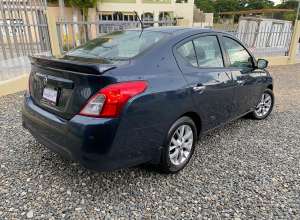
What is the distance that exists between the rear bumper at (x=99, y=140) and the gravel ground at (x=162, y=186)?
1.37 feet

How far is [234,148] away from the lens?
3432 millimetres

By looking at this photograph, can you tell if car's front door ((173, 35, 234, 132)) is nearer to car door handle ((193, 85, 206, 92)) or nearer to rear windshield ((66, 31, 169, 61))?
car door handle ((193, 85, 206, 92))

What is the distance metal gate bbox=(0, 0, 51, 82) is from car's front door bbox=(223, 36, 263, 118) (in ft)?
15.6

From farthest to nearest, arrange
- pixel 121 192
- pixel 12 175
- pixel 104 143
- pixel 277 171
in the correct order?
pixel 277 171 → pixel 12 175 → pixel 121 192 → pixel 104 143

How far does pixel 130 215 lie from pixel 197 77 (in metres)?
1.64

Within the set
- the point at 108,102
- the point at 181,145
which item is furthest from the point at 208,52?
the point at 108,102

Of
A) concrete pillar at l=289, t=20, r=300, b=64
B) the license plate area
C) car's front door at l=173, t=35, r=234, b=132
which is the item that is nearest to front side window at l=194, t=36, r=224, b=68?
car's front door at l=173, t=35, r=234, b=132

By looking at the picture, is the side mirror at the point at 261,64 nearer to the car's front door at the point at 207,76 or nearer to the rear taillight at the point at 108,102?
the car's front door at the point at 207,76

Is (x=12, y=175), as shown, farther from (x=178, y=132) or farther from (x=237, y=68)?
(x=237, y=68)

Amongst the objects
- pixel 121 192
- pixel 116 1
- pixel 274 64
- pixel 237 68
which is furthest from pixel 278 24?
pixel 116 1

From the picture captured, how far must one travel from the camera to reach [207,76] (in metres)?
2.87

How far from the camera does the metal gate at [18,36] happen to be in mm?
5340

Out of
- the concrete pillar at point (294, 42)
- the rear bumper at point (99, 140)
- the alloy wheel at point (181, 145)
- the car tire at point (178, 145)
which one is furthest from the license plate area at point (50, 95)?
the concrete pillar at point (294, 42)

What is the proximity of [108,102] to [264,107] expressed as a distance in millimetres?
3718
